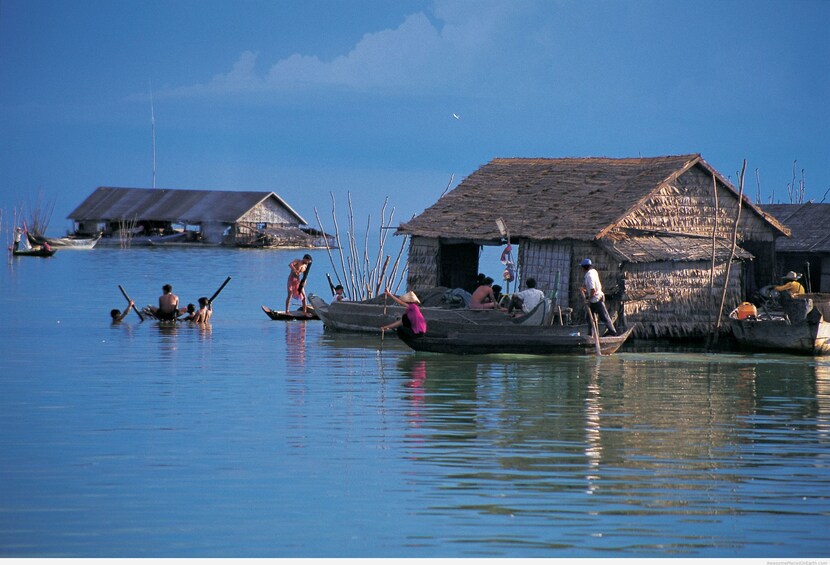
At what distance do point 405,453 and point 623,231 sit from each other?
32.2ft

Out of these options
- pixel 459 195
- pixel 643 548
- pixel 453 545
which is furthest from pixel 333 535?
pixel 459 195

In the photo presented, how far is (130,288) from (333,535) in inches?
1232

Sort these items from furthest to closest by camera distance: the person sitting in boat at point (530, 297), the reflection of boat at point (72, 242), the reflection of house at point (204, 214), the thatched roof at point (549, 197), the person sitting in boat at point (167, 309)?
the reflection of boat at point (72, 242) < the reflection of house at point (204, 214) < the person sitting in boat at point (167, 309) < the thatched roof at point (549, 197) < the person sitting in boat at point (530, 297)

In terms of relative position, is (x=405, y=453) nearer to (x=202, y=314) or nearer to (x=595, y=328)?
(x=595, y=328)

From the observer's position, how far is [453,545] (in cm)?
714

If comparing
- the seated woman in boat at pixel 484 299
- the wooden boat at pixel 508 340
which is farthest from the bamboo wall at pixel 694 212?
the wooden boat at pixel 508 340

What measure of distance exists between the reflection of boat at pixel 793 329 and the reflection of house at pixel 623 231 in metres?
1.19

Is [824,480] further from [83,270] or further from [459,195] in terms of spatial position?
[83,270]

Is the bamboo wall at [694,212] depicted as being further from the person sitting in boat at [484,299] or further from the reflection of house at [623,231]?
the person sitting in boat at [484,299]

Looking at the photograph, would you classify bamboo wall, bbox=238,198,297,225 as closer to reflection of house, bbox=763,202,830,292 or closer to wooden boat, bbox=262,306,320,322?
wooden boat, bbox=262,306,320,322

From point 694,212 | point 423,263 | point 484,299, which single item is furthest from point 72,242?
point 694,212

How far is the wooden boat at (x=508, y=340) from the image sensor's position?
54.4 feet

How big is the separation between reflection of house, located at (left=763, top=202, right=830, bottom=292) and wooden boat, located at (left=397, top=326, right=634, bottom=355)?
6270 millimetres

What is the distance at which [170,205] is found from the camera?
6194 cm
